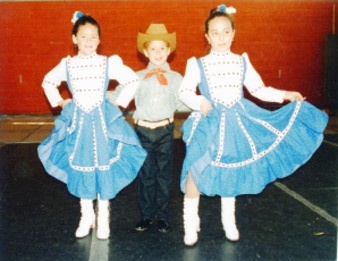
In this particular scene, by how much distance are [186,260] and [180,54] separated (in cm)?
665

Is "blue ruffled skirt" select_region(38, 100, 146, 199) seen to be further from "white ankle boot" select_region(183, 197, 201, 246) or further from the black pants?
"white ankle boot" select_region(183, 197, 201, 246)

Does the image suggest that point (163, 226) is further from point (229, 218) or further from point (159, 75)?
point (159, 75)

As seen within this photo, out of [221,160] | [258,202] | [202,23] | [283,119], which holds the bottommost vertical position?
[258,202]

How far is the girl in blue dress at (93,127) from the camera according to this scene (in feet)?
8.54

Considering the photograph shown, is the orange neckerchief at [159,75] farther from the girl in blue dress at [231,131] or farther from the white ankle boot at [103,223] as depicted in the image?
the white ankle boot at [103,223]

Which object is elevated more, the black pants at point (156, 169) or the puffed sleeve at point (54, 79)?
the puffed sleeve at point (54, 79)

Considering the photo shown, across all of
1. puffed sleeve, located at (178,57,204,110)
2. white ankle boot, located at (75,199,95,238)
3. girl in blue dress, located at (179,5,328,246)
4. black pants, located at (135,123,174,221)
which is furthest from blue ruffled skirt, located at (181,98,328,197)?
white ankle boot, located at (75,199,95,238)

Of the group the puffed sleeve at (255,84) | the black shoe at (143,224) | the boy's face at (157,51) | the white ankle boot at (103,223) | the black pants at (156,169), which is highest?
the boy's face at (157,51)

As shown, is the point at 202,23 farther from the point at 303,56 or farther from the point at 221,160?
the point at 221,160

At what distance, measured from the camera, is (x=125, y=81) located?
2.68m

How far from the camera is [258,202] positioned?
350 cm

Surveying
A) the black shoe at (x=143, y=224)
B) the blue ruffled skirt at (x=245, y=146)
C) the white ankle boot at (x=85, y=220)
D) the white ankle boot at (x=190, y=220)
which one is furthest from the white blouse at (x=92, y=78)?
the black shoe at (x=143, y=224)

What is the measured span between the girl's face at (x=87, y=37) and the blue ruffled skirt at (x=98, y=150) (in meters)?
0.41

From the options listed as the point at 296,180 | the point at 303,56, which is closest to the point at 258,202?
the point at 296,180
